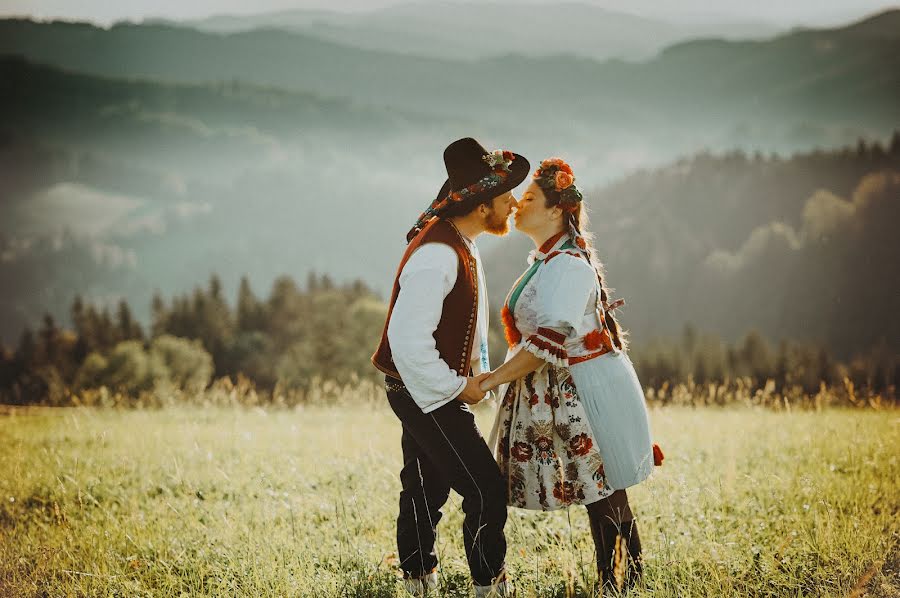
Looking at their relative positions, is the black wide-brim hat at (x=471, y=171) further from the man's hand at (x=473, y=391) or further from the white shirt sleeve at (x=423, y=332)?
the man's hand at (x=473, y=391)

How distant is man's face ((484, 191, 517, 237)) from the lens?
11.8ft

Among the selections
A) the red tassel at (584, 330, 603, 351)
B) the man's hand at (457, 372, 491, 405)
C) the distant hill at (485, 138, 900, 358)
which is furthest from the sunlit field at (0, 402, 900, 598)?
the distant hill at (485, 138, 900, 358)

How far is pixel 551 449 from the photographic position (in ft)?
11.6

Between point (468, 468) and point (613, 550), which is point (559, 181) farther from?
point (613, 550)

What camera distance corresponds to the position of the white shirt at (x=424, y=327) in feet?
10.6

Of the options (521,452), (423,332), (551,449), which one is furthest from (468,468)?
(423,332)

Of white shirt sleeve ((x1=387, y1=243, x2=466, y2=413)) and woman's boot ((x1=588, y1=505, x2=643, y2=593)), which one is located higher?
white shirt sleeve ((x1=387, y1=243, x2=466, y2=413))

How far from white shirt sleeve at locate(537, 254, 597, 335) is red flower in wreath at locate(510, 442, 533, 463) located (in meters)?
0.65

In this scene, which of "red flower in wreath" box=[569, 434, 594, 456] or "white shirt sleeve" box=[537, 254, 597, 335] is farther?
"red flower in wreath" box=[569, 434, 594, 456]

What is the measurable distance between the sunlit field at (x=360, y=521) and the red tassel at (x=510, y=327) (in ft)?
3.94

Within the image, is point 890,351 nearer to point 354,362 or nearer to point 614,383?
point 354,362

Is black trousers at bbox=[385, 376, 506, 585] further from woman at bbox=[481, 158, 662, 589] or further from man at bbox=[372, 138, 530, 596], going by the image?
woman at bbox=[481, 158, 662, 589]

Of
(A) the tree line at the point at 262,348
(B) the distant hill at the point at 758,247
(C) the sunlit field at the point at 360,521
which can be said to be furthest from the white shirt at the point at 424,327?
(B) the distant hill at the point at 758,247

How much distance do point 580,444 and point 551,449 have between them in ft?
0.50
